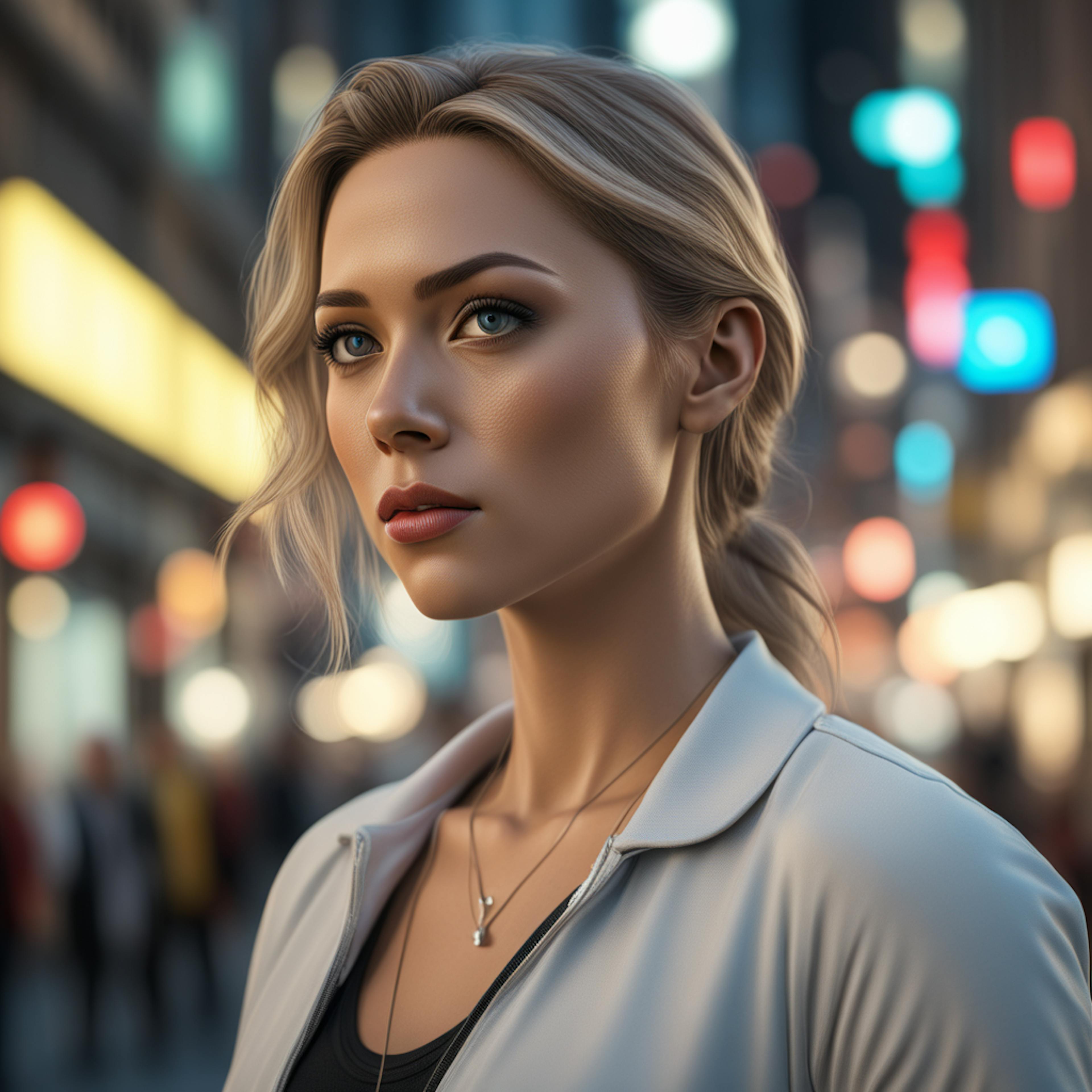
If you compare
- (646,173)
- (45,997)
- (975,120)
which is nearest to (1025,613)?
(975,120)

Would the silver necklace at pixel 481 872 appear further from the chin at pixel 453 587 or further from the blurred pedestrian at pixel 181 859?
the blurred pedestrian at pixel 181 859

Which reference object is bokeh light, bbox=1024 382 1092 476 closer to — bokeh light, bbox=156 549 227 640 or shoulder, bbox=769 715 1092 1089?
bokeh light, bbox=156 549 227 640

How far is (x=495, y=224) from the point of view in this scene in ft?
5.30

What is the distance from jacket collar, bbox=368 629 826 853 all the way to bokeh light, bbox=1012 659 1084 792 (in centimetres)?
1753

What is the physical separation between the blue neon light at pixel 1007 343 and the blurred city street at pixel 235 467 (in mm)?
28

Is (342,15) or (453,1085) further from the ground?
(342,15)

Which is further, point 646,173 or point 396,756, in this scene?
point 396,756

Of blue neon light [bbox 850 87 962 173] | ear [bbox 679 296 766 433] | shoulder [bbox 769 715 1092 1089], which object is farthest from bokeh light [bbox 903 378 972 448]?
shoulder [bbox 769 715 1092 1089]

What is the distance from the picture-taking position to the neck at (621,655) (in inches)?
70.0

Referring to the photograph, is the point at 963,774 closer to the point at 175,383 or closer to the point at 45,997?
the point at 45,997

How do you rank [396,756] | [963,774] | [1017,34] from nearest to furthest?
1. [963,774]
2. [1017,34]
3. [396,756]

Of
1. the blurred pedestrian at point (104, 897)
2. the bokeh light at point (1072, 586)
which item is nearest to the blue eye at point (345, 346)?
the blurred pedestrian at point (104, 897)

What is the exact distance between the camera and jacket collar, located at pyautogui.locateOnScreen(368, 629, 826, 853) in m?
1.46

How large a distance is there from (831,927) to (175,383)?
15106 mm
